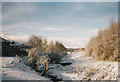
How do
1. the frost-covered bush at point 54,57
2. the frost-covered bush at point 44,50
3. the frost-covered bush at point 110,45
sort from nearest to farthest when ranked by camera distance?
the frost-covered bush at point 110,45 → the frost-covered bush at point 44,50 → the frost-covered bush at point 54,57

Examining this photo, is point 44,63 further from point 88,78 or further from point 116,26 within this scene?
point 116,26

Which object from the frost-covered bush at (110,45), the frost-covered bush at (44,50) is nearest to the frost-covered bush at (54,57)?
the frost-covered bush at (44,50)

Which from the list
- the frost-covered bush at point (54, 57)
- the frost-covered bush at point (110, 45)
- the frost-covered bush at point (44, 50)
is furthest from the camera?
the frost-covered bush at point (54, 57)

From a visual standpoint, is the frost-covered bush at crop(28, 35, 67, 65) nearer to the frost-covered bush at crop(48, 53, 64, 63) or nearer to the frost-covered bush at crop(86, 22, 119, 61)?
the frost-covered bush at crop(48, 53, 64, 63)

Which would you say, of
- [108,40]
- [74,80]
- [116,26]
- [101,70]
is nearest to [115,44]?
[108,40]

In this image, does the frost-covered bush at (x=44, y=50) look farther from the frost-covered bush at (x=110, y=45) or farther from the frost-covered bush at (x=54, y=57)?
the frost-covered bush at (x=110, y=45)

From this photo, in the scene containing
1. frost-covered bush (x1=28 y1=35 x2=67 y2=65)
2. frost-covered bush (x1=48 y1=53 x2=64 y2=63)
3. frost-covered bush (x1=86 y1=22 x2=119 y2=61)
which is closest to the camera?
frost-covered bush (x1=86 y1=22 x2=119 y2=61)

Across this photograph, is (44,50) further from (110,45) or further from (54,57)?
(110,45)

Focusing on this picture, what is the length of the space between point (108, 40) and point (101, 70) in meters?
1.60

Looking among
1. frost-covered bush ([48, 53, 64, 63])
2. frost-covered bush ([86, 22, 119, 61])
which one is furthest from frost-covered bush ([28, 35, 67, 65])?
frost-covered bush ([86, 22, 119, 61])

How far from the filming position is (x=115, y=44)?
6.21 metres

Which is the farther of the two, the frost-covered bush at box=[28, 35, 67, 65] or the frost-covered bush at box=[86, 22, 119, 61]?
the frost-covered bush at box=[28, 35, 67, 65]

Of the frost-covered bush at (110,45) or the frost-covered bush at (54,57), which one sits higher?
the frost-covered bush at (110,45)

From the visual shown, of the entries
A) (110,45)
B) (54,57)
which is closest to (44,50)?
(54,57)
